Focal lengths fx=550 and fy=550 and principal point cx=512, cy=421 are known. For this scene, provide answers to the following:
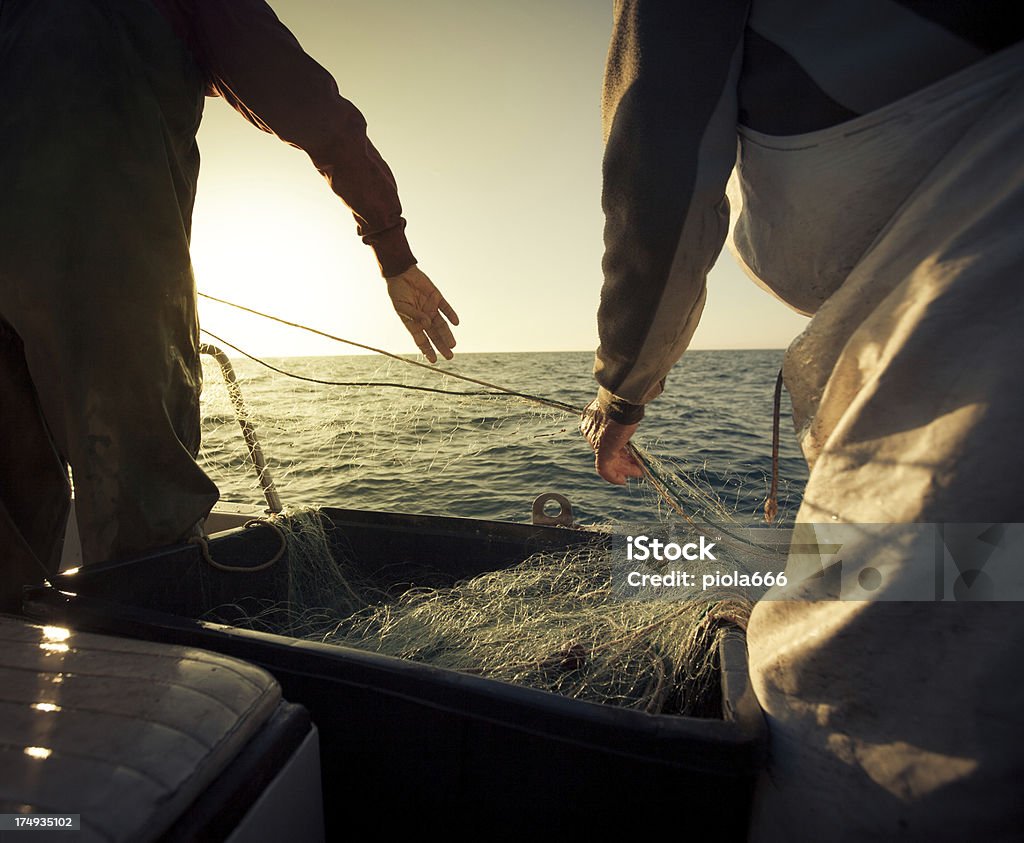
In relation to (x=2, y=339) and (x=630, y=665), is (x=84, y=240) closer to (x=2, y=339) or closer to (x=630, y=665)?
(x=2, y=339)

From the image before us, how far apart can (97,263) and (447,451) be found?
2.19 m

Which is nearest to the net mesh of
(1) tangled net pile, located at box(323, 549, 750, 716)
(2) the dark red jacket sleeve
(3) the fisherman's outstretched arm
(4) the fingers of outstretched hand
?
(1) tangled net pile, located at box(323, 549, 750, 716)

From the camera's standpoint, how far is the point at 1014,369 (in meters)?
0.70

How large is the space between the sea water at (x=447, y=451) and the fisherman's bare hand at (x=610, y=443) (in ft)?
2.24

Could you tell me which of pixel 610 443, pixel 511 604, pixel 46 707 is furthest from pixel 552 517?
pixel 46 707

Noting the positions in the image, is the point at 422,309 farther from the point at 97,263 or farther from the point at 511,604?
the point at 511,604

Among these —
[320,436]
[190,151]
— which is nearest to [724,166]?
[190,151]

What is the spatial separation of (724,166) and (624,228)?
8.5 inches

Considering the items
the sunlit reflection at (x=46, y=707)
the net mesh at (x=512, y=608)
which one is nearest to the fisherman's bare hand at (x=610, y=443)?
the net mesh at (x=512, y=608)

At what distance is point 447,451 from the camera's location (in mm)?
3568

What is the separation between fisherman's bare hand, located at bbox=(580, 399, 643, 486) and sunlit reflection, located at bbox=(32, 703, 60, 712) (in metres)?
1.29

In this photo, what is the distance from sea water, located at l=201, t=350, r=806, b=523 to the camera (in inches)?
128

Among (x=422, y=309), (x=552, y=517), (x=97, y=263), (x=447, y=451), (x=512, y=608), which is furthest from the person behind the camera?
(x=447, y=451)

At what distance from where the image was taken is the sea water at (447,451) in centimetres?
324
